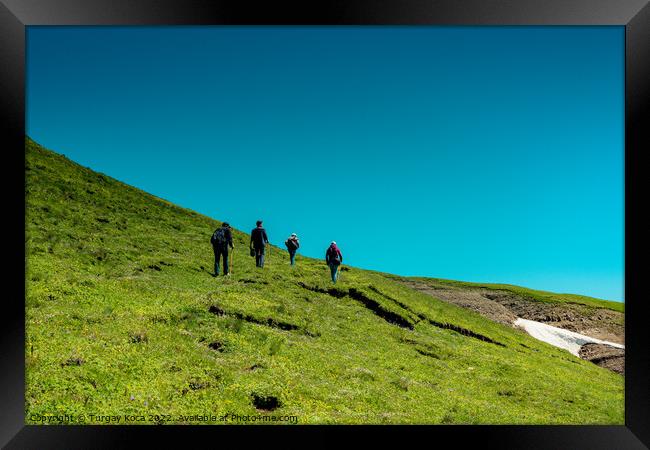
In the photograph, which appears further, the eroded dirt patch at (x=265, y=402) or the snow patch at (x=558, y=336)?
the snow patch at (x=558, y=336)

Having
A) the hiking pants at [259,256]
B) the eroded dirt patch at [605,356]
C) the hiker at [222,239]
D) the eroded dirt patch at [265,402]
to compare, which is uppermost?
the hiker at [222,239]

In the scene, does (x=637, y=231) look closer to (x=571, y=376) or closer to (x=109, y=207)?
(x=571, y=376)

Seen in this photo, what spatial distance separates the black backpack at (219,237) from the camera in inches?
912

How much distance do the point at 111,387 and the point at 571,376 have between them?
2631cm

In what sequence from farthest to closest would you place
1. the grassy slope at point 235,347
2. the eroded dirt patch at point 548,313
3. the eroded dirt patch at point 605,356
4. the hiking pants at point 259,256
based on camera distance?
1. the eroded dirt patch at point 548,313
2. the eroded dirt patch at point 605,356
3. the hiking pants at point 259,256
4. the grassy slope at point 235,347

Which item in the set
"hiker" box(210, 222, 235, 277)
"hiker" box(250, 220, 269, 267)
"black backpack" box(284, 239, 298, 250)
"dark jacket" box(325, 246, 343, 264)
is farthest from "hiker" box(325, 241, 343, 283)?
"hiker" box(210, 222, 235, 277)

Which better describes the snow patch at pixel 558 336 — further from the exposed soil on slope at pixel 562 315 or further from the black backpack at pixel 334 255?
the black backpack at pixel 334 255

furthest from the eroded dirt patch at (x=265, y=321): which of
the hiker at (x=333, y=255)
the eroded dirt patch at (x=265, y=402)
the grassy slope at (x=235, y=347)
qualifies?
the hiker at (x=333, y=255)

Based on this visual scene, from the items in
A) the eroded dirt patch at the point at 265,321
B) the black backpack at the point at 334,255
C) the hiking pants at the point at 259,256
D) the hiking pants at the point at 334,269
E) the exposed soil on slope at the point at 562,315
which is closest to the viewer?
the eroded dirt patch at the point at 265,321

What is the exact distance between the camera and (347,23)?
10.3 metres

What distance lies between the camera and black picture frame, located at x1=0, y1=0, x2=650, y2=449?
32.5 ft

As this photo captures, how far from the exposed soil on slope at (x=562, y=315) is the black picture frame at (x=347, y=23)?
3798cm

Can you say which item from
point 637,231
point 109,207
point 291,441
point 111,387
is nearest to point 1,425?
point 111,387

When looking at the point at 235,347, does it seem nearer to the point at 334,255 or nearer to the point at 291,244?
the point at 334,255
